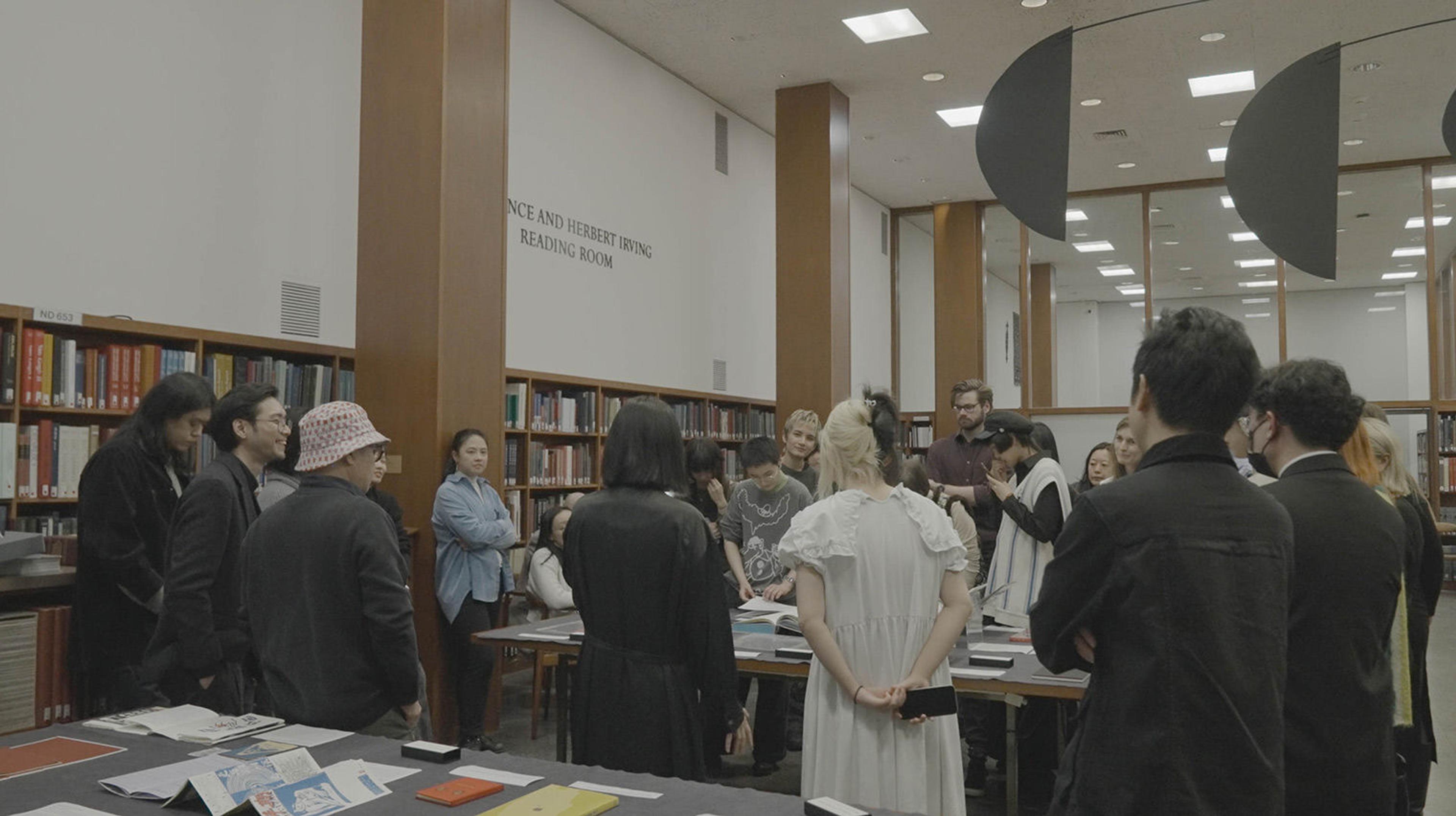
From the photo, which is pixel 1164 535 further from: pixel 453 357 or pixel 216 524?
pixel 453 357

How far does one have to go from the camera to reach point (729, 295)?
32.1 ft

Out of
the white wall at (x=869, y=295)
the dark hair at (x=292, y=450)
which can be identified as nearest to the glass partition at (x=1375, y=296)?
the white wall at (x=869, y=295)

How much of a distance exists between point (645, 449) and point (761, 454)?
2272 mm

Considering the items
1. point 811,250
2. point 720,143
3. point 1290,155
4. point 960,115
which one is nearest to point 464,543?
point 1290,155

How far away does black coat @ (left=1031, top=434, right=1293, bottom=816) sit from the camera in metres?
1.62

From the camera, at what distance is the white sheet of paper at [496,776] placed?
207cm

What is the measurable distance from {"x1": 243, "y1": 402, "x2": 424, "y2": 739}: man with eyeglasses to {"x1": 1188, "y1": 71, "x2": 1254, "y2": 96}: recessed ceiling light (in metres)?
8.45

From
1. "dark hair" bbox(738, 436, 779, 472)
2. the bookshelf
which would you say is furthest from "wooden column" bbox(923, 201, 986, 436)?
"dark hair" bbox(738, 436, 779, 472)

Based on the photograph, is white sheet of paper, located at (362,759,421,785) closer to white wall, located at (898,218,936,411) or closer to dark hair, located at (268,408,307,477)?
dark hair, located at (268,408,307,477)

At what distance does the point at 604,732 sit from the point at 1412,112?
1018 cm

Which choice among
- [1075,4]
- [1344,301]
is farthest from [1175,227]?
[1075,4]

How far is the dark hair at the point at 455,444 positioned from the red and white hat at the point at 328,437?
285cm

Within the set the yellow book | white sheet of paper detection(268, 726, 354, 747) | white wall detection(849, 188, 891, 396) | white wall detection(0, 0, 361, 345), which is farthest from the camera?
white wall detection(849, 188, 891, 396)

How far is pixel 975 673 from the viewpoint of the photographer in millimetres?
3377
